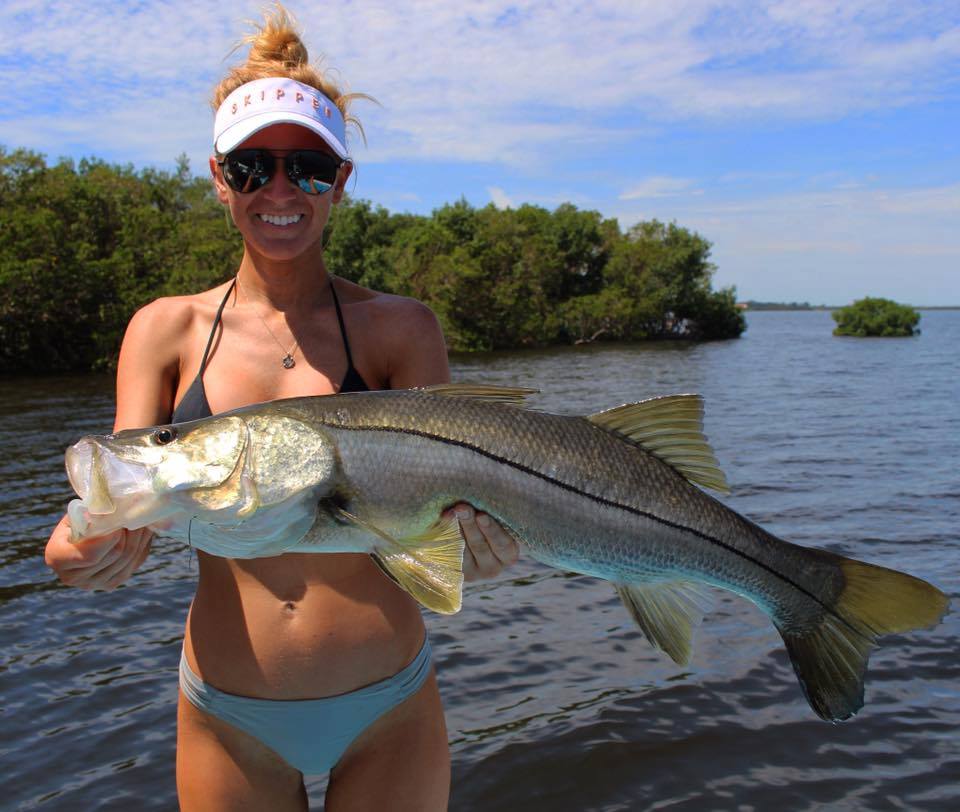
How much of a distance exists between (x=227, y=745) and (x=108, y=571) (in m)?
0.76

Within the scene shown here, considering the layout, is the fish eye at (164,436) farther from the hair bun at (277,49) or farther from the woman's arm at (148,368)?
the hair bun at (277,49)

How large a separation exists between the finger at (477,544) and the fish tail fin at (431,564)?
4 cm

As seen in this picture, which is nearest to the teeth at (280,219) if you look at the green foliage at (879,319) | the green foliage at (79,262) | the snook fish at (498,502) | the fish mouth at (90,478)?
the snook fish at (498,502)

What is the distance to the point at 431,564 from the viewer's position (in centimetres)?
256

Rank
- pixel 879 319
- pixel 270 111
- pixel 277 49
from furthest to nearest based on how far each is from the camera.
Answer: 1. pixel 879 319
2. pixel 277 49
3. pixel 270 111

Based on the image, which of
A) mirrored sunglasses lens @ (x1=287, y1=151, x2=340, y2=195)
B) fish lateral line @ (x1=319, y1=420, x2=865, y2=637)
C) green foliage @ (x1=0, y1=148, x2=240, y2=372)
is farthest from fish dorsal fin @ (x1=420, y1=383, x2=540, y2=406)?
green foliage @ (x1=0, y1=148, x2=240, y2=372)

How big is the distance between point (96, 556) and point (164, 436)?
1.29ft

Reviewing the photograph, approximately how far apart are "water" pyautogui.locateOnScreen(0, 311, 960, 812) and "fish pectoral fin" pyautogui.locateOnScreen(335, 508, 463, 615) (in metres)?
3.28

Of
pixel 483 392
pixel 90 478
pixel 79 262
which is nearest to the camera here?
pixel 90 478

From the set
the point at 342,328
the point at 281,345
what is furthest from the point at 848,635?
the point at 281,345

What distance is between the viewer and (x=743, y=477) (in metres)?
14.0

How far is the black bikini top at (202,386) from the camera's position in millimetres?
2930

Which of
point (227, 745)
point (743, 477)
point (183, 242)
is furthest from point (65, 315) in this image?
point (227, 745)

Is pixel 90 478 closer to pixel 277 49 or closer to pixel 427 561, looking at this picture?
pixel 427 561
